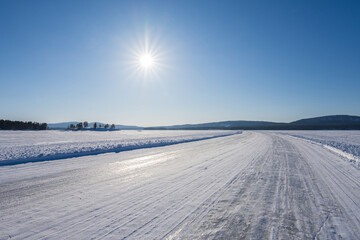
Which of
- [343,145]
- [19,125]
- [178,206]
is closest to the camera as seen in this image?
[178,206]

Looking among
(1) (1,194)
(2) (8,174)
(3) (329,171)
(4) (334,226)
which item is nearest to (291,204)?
(4) (334,226)

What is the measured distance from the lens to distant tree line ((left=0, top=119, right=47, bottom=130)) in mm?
70000

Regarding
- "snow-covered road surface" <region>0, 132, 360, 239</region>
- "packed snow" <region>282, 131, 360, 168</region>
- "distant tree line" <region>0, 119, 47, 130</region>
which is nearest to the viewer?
"snow-covered road surface" <region>0, 132, 360, 239</region>

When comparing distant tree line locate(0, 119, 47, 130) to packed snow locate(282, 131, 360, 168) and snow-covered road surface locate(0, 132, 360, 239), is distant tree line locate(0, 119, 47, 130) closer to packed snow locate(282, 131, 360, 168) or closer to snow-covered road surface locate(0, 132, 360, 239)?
snow-covered road surface locate(0, 132, 360, 239)

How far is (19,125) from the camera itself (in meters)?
74.9

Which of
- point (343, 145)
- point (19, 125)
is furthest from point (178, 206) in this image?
point (19, 125)

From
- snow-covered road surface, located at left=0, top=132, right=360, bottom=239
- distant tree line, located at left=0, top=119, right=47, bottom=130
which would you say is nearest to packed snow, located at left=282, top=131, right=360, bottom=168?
snow-covered road surface, located at left=0, top=132, right=360, bottom=239

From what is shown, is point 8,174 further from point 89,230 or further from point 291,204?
point 291,204

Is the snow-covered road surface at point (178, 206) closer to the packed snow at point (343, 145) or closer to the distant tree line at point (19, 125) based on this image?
the packed snow at point (343, 145)

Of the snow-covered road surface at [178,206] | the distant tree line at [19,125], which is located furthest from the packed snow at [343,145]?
the distant tree line at [19,125]

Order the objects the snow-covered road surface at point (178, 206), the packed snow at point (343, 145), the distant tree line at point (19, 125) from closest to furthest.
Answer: the snow-covered road surface at point (178, 206) < the packed snow at point (343, 145) < the distant tree line at point (19, 125)

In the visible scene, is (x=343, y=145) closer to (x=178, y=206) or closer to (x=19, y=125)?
(x=178, y=206)

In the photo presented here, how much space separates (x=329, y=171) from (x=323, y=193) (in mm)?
3091

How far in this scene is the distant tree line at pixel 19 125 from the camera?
70.0 m
